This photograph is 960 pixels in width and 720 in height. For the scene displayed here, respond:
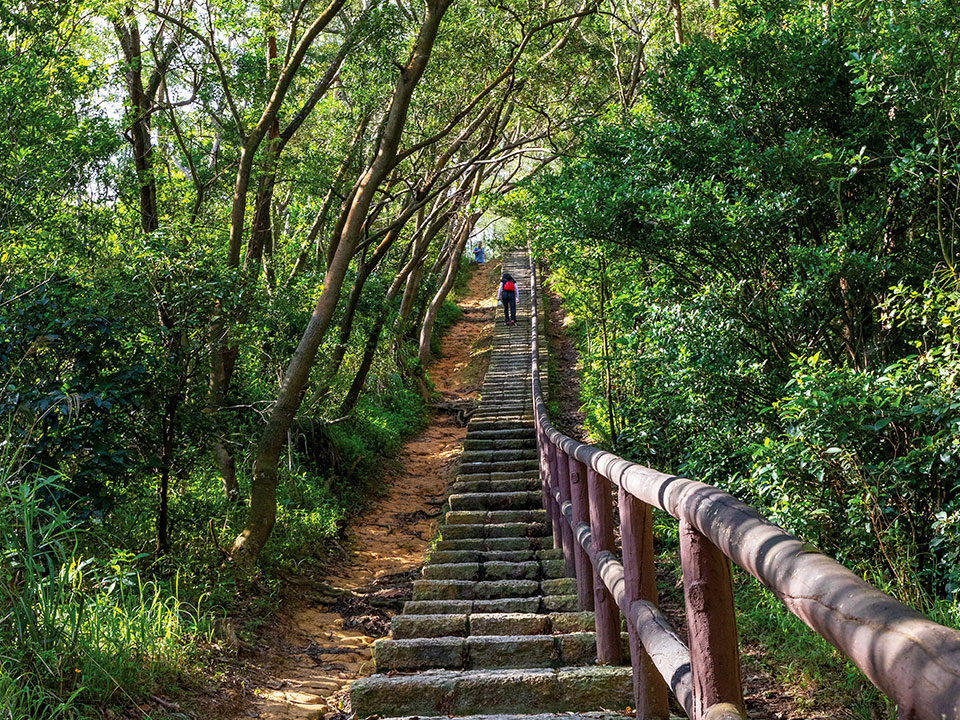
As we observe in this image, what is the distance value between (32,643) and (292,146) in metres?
13.0

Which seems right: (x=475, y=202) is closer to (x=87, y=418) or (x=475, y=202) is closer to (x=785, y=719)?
(x=87, y=418)

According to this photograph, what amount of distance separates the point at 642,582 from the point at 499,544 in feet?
14.6

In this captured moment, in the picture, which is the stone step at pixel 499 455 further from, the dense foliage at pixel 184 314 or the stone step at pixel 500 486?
the dense foliage at pixel 184 314

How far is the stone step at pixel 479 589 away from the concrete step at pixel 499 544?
120cm

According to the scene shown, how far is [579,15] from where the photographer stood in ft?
Result: 32.8

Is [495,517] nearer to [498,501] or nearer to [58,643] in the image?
[498,501]

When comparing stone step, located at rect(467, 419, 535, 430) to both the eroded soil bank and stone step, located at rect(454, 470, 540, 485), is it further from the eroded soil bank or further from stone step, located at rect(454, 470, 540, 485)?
stone step, located at rect(454, 470, 540, 485)

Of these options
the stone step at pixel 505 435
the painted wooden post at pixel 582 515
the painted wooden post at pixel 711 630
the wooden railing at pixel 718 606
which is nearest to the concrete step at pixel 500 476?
the stone step at pixel 505 435

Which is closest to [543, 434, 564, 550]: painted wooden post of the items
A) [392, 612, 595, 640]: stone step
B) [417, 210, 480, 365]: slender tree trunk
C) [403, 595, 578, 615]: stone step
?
[403, 595, 578, 615]: stone step

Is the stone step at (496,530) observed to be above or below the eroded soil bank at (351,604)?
above

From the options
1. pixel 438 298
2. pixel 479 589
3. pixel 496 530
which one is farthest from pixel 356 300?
pixel 438 298

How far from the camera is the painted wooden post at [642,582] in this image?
2588mm

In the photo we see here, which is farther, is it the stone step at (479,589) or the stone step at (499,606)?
the stone step at (479,589)

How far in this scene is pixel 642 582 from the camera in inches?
104
